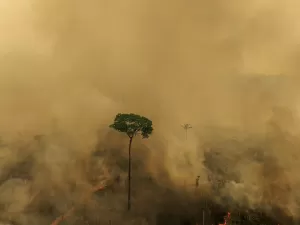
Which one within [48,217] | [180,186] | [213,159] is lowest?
[48,217]

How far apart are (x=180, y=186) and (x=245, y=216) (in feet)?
40.7

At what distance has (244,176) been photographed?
6844 cm

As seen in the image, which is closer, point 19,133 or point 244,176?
point 244,176

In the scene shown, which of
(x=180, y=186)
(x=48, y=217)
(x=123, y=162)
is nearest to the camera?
(x=48, y=217)

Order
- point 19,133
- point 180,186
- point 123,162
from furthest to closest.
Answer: point 19,133 < point 123,162 < point 180,186

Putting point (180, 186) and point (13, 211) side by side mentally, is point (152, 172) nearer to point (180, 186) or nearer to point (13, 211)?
point (180, 186)

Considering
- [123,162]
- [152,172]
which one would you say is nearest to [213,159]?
[152,172]

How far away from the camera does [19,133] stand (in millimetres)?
76938

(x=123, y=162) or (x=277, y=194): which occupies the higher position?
(x=123, y=162)

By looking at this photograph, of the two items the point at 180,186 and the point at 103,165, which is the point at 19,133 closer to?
the point at 103,165

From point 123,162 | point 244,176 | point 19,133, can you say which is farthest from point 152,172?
point 19,133

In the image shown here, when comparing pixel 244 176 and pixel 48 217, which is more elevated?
pixel 244 176

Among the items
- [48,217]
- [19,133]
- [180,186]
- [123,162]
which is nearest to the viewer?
[48,217]

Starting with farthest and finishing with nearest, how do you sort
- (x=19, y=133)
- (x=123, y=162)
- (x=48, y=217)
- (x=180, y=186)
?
(x=19, y=133), (x=123, y=162), (x=180, y=186), (x=48, y=217)
